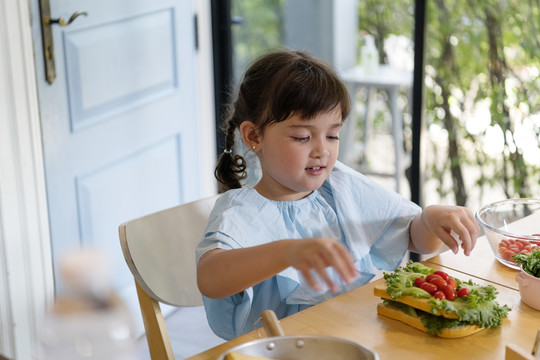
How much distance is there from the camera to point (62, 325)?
58 centimetres

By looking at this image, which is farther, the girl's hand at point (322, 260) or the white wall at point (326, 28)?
the white wall at point (326, 28)

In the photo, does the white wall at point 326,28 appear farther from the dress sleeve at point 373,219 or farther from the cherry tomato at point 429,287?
the cherry tomato at point 429,287

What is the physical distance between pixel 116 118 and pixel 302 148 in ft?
3.77

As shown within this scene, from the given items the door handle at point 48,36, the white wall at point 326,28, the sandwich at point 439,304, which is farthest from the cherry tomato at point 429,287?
the white wall at point 326,28

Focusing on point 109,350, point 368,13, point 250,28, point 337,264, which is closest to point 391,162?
point 368,13

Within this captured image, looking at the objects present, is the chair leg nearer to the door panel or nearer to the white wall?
the door panel

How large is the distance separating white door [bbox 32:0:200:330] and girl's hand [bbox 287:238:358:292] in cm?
126

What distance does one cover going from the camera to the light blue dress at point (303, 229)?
1.21 metres

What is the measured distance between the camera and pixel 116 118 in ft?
7.23

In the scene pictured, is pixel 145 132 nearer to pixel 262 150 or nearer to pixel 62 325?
pixel 262 150

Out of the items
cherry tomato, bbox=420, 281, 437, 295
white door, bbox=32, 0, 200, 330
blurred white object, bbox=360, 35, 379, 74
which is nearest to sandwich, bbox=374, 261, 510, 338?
cherry tomato, bbox=420, 281, 437, 295

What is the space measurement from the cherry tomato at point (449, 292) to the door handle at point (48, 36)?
138cm

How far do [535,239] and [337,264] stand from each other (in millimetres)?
566

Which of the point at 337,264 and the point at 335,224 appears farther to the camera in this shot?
the point at 335,224
